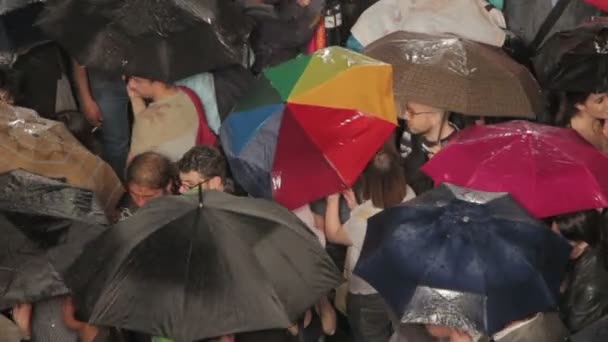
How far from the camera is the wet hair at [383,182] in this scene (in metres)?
5.88

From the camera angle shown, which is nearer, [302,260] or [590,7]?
[302,260]

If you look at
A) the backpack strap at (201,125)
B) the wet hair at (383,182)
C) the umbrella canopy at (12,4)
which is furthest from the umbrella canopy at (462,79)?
the umbrella canopy at (12,4)

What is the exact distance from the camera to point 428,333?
5.11m

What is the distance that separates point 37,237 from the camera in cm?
498

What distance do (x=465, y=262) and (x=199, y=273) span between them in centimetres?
117

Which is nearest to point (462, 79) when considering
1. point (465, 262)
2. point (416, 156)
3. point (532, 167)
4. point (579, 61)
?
point (416, 156)

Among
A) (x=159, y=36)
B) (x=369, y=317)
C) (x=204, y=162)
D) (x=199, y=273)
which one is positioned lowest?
(x=369, y=317)

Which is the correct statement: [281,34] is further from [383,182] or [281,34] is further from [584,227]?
[584,227]

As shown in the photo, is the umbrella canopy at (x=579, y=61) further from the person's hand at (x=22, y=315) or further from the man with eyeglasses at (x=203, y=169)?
the person's hand at (x=22, y=315)

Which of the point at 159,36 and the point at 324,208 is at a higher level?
the point at 159,36

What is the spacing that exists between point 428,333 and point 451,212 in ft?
1.93

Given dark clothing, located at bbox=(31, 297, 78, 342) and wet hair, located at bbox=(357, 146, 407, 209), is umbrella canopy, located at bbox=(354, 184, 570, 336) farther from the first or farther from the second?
dark clothing, located at bbox=(31, 297, 78, 342)

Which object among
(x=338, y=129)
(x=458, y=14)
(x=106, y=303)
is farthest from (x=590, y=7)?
(x=106, y=303)

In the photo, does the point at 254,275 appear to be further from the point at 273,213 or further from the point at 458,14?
the point at 458,14
